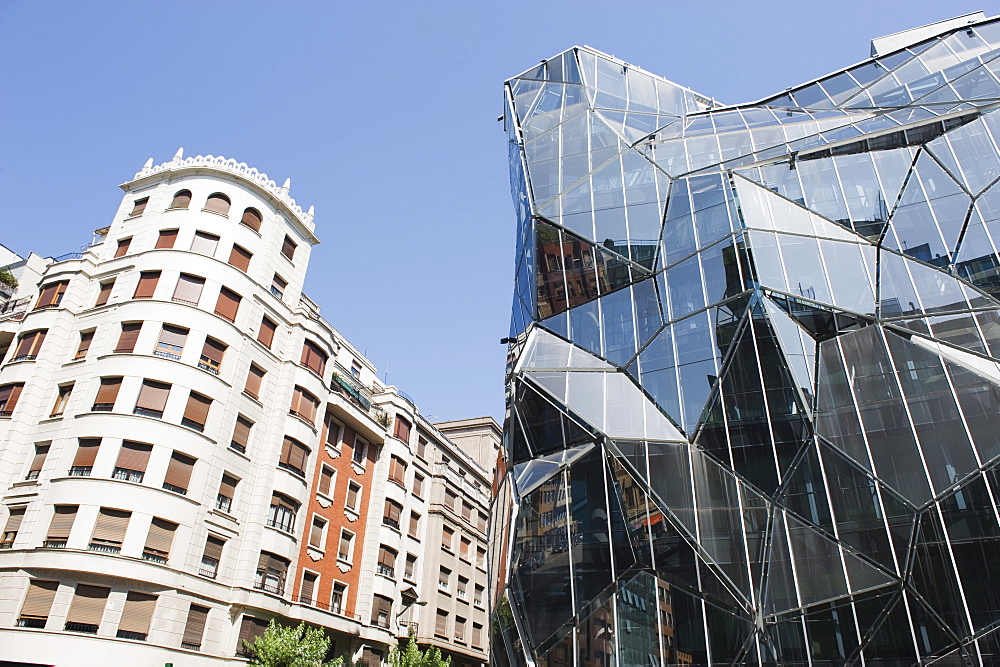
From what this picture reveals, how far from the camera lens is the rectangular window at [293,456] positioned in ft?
88.7

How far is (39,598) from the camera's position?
19312 millimetres

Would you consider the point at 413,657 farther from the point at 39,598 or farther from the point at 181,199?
the point at 181,199

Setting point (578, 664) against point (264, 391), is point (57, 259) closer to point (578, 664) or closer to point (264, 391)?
point (264, 391)

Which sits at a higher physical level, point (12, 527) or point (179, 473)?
point (179, 473)

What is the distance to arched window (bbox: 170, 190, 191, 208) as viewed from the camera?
27.9 m

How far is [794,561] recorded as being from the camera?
1509cm

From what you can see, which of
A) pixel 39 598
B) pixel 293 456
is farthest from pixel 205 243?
pixel 39 598

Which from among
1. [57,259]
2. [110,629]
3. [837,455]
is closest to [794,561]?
[837,455]

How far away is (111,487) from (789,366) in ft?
63.9

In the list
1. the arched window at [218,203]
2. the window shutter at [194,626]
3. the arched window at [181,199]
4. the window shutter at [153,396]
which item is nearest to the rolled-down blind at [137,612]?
the window shutter at [194,626]

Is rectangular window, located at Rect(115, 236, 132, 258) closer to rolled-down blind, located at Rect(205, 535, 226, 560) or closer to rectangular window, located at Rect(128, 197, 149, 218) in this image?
rectangular window, located at Rect(128, 197, 149, 218)

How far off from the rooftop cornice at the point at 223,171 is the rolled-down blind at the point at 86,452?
12227 mm

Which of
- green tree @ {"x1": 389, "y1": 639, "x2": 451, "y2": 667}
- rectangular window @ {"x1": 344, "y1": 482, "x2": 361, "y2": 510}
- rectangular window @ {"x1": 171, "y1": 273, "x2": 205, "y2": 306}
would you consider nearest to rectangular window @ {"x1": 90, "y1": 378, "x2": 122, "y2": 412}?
rectangular window @ {"x1": 171, "y1": 273, "x2": 205, "y2": 306}

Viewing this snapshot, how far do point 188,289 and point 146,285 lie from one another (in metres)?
1.55
